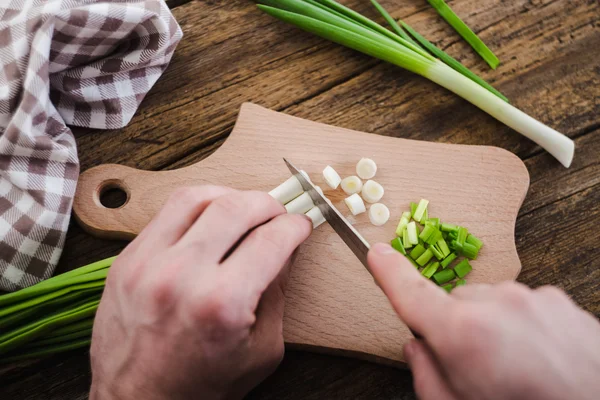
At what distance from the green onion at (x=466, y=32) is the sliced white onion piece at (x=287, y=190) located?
888 millimetres

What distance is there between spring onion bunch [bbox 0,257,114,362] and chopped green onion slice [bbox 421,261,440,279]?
93 cm

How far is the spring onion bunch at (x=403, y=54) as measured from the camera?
1674mm

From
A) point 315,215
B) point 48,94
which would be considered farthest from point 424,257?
point 48,94

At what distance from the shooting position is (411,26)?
1845 millimetres

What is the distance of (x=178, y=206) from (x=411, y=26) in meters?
1.20

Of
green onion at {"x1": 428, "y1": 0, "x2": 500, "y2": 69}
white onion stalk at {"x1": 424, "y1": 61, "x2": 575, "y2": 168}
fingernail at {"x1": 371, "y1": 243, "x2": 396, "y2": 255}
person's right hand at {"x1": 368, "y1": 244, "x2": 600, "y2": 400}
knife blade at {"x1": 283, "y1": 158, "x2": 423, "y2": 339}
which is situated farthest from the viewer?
green onion at {"x1": 428, "y1": 0, "x2": 500, "y2": 69}

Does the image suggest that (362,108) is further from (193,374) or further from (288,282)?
(193,374)

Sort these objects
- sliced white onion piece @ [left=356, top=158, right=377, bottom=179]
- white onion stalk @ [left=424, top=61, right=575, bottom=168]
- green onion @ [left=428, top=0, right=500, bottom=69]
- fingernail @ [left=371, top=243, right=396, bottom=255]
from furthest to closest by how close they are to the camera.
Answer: green onion @ [left=428, top=0, right=500, bottom=69], white onion stalk @ [left=424, top=61, right=575, bottom=168], sliced white onion piece @ [left=356, top=158, right=377, bottom=179], fingernail @ [left=371, top=243, right=396, bottom=255]

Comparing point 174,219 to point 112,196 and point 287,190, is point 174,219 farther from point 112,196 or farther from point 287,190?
point 112,196

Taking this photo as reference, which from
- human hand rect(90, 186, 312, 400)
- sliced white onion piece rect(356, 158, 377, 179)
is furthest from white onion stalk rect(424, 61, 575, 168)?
human hand rect(90, 186, 312, 400)

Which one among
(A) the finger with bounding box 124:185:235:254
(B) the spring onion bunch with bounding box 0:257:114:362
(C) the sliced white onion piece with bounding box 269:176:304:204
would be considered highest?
(A) the finger with bounding box 124:185:235:254

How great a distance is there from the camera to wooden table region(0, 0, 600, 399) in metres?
1.63

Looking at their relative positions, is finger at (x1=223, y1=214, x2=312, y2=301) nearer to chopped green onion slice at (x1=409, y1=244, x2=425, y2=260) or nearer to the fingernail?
the fingernail

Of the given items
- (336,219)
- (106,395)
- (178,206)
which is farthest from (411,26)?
(106,395)
